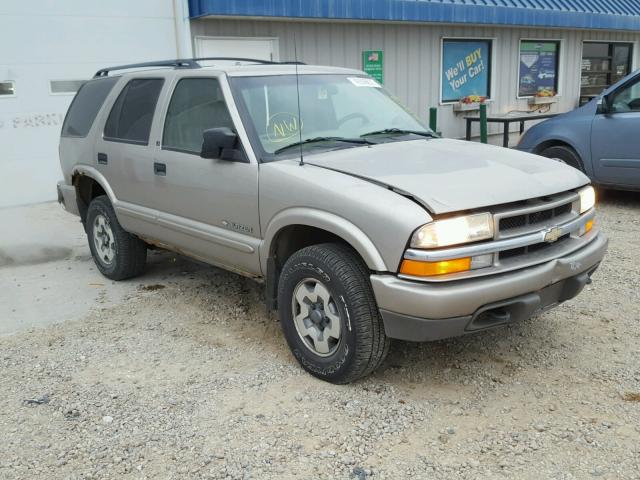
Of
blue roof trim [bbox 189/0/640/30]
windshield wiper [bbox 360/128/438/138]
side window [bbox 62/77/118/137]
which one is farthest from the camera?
blue roof trim [bbox 189/0/640/30]

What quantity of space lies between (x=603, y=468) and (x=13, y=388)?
3176 millimetres

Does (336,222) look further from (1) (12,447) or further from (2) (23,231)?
(2) (23,231)

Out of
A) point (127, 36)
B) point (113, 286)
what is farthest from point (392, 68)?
point (113, 286)

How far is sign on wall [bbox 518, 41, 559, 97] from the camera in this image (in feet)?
46.5

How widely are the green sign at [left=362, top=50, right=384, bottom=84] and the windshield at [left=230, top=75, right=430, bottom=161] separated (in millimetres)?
6873

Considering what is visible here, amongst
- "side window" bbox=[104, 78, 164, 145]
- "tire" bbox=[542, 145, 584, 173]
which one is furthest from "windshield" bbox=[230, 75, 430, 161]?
"tire" bbox=[542, 145, 584, 173]

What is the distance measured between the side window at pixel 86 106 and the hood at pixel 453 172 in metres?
2.61

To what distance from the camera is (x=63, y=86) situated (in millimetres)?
8914

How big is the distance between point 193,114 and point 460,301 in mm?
2414

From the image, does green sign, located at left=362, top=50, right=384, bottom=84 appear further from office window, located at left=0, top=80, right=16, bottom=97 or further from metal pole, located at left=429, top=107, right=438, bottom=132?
office window, located at left=0, top=80, right=16, bottom=97

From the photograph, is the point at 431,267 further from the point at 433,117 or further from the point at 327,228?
the point at 433,117

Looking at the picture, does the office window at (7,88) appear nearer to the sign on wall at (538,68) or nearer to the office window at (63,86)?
the office window at (63,86)

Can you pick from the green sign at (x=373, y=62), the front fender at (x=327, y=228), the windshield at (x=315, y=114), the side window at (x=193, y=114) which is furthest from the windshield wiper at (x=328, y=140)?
the green sign at (x=373, y=62)

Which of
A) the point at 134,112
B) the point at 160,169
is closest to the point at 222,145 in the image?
the point at 160,169
